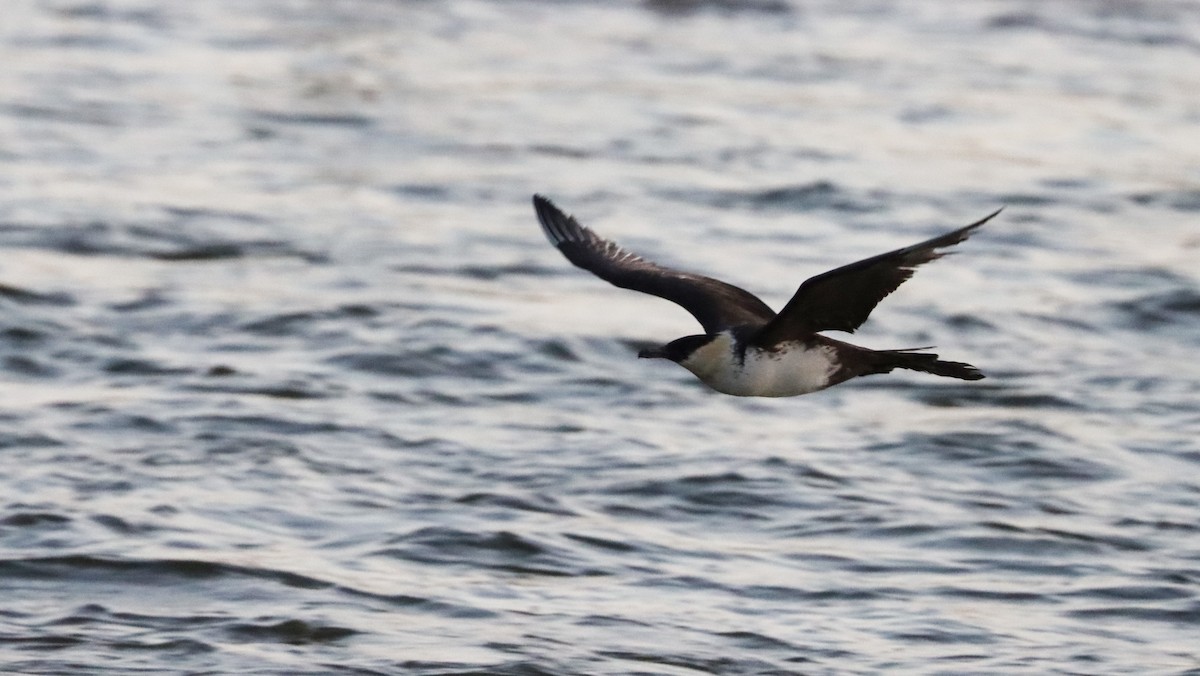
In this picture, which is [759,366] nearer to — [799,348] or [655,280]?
[799,348]

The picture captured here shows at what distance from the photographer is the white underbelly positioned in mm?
7039

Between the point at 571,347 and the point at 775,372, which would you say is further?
the point at 571,347

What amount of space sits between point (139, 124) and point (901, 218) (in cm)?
568

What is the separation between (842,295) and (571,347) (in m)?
4.71

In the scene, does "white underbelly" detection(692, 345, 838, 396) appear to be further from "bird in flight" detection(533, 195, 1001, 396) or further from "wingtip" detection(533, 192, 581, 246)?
"wingtip" detection(533, 192, 581, 246)

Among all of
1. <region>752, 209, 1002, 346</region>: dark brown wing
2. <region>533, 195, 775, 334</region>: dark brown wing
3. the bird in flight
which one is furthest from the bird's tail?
<region>533, 195, 775, 334</region>: dark brown wing

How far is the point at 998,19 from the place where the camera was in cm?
1975

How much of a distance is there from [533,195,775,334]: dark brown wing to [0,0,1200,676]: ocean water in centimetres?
117

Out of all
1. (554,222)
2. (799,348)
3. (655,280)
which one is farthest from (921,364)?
(554,222)

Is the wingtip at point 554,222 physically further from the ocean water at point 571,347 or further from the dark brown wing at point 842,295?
the dark brown wing at point 842,295

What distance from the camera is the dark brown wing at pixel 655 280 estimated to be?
760cm

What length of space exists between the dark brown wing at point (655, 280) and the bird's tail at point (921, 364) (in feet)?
1.83

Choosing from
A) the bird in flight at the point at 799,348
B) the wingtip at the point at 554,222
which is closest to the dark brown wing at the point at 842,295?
the bird in flight at the point at 799,348

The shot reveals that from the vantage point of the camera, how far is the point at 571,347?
1137 centimetres
